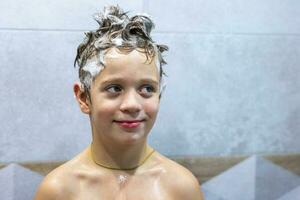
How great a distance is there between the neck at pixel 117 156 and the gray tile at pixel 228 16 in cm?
41

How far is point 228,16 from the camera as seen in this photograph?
1307mm

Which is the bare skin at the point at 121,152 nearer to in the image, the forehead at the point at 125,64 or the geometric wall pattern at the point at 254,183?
the forehead at the point at 125,64

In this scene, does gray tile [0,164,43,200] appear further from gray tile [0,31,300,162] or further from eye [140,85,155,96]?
eye [140,85,155,96]

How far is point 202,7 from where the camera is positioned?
4.21 ft

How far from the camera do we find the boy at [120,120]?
0.90 m

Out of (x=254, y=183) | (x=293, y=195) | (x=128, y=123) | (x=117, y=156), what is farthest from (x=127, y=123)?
(x=293, y=195)

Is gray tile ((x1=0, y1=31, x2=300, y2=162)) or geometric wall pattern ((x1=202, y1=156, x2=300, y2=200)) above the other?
gray tile ((x1=0, y1=31, x2=300, y2=162))

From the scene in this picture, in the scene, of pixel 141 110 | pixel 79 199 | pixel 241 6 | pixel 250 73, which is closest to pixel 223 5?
pixel 241 6

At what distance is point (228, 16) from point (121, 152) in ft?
1.81

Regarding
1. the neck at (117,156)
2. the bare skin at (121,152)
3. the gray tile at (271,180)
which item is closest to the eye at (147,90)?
the bare skin at (121,152)

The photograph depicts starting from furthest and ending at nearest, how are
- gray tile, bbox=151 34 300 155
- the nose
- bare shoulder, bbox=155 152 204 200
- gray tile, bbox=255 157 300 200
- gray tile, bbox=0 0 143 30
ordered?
gray tile, bbox=255 157 300 200
gray tile, bbox=151 34 300 155
gray tile, bbox=0 0 143 30
bare shoulder, bbox=155 152 204 200
the nose

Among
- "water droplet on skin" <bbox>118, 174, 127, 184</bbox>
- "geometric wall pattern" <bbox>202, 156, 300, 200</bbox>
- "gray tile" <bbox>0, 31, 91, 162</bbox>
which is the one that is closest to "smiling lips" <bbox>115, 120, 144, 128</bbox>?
"water droplet on skin" <bbox>118, 174, 127, 184</bbox>

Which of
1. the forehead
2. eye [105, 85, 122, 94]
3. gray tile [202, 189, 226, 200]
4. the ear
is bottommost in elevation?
gray tile [202, 189, 226, 200]

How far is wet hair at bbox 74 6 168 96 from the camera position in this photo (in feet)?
2.99
